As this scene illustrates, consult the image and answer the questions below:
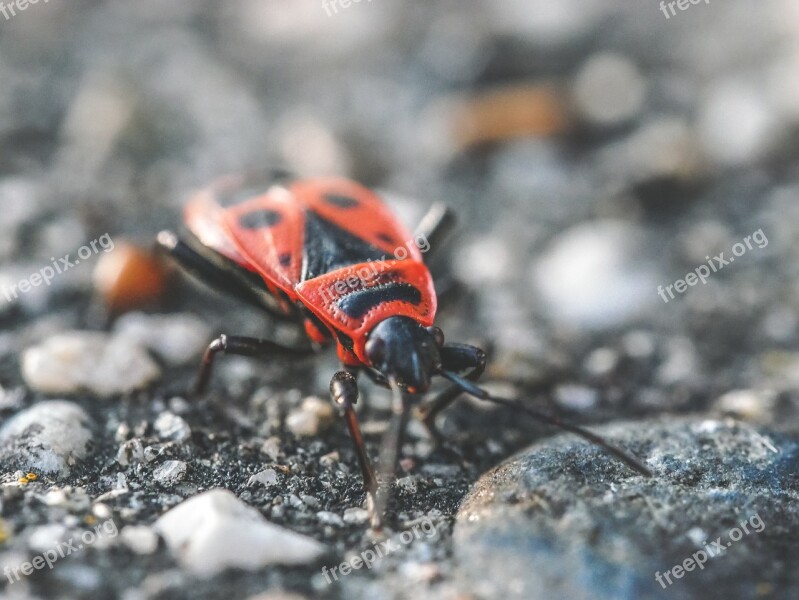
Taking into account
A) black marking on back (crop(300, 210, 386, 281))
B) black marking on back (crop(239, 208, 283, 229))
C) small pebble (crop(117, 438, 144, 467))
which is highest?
black marking on back (crop(239, 208, 283, 229))

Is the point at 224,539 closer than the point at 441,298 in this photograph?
Yes

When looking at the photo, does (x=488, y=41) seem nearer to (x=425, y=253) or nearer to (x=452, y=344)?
(x=425, y=253)

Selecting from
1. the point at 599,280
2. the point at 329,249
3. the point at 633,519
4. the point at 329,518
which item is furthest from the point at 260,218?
the point at 633,519

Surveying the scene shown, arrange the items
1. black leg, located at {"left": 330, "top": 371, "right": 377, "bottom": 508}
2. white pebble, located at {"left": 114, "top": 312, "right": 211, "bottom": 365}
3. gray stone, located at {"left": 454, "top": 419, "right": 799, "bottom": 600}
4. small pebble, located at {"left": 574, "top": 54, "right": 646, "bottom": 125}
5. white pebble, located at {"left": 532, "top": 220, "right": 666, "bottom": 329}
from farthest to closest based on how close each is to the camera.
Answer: small pebble, located at {"left": 574, "top": 54, "right": 646, "bottom": 125}, white pebble, located at {"left": 532, "top": 220, "right": 666, "bottom": 329}, white pebble, located at {"left": 114, "top": 312, "right": 211, "bottom": 365}, black leg, located at {"left": 330, "top": 371, "right": 377, "bottom": 508}, gray stone, located at {"left": 454, "top": 419, "right": 799, "bottom": 600}

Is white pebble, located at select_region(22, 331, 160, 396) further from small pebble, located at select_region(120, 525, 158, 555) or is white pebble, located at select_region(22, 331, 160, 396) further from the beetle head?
the beetle head

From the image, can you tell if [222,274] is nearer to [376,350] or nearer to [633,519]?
[376,350]

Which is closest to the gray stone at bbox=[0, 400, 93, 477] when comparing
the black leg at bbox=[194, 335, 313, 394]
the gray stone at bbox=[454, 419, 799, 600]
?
the black leg at bbox=[194, 335, 313, 394]

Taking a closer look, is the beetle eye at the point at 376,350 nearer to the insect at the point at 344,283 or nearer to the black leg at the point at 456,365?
the insect at the point at 344,283
